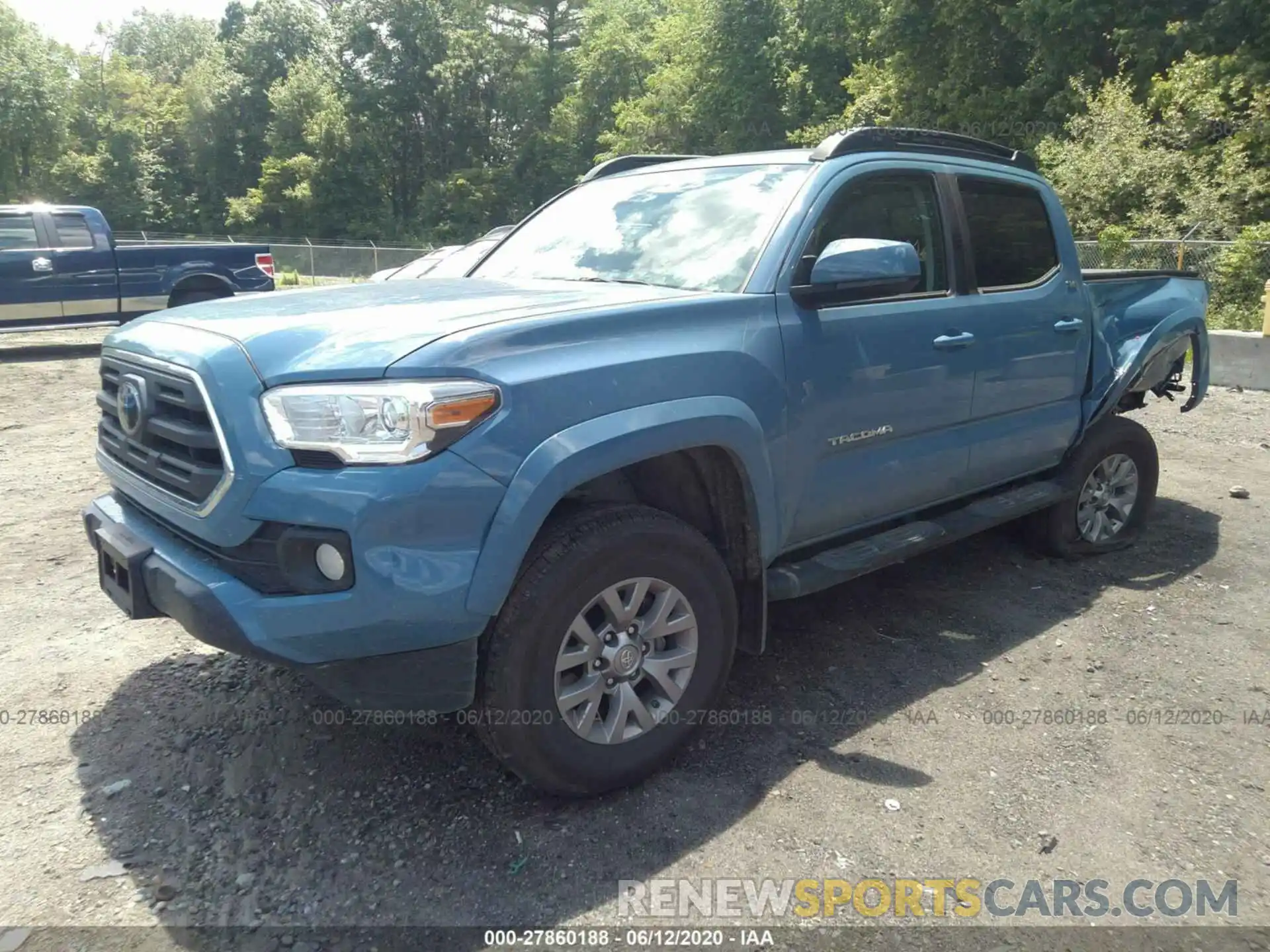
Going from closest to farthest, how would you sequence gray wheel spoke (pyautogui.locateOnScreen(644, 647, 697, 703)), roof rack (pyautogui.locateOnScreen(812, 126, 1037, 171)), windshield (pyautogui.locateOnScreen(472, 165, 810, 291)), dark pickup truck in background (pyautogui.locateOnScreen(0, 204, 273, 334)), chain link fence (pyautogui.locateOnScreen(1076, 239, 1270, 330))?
gray wheel spoke (pyautogui.locateOnScreen(644, 647, 697, 703)), windshield (pyautogui.locateOnScreen(472, 165, 810, 291)), roof rack (pyautogui.locateOnScreen(812, 126, 1037, 171)), chain link fence (pyautogui.locateOnScreen(1076, 239, 1270, 330)), dark pickup truck in background (pyautogui.locateOnScreen(0, 204, 273, 334))

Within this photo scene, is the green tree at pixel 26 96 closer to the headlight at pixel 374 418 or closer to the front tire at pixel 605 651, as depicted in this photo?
the headlight at pixel 374 418

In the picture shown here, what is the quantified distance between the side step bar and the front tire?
0.34m

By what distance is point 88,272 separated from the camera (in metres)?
12.3

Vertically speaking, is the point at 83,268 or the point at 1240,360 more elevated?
the point at 83,268

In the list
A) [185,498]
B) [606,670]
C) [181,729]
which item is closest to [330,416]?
[185,498]

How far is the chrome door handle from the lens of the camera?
3.88 metres

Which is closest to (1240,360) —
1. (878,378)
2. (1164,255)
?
(1164,255)

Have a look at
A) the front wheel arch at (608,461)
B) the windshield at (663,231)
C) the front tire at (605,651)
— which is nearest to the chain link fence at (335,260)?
the windshield at (663,231)

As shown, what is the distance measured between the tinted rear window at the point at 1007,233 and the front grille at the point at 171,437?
3223 millimetres

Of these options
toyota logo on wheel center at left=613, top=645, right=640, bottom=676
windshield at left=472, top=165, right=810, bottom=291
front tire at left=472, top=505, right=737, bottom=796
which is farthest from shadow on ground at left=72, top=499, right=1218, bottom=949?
windshield at left=472, top=165, right=810, bottom=291

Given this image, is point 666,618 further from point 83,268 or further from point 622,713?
point 83,268

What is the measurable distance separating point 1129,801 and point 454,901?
2.09 meters

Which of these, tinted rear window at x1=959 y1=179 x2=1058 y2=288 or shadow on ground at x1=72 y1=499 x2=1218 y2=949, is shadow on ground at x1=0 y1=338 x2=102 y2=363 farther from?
tinted rear window at x1=959 y1=179 x2=1058 y2=288

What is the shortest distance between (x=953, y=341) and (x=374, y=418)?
249 centimetres
